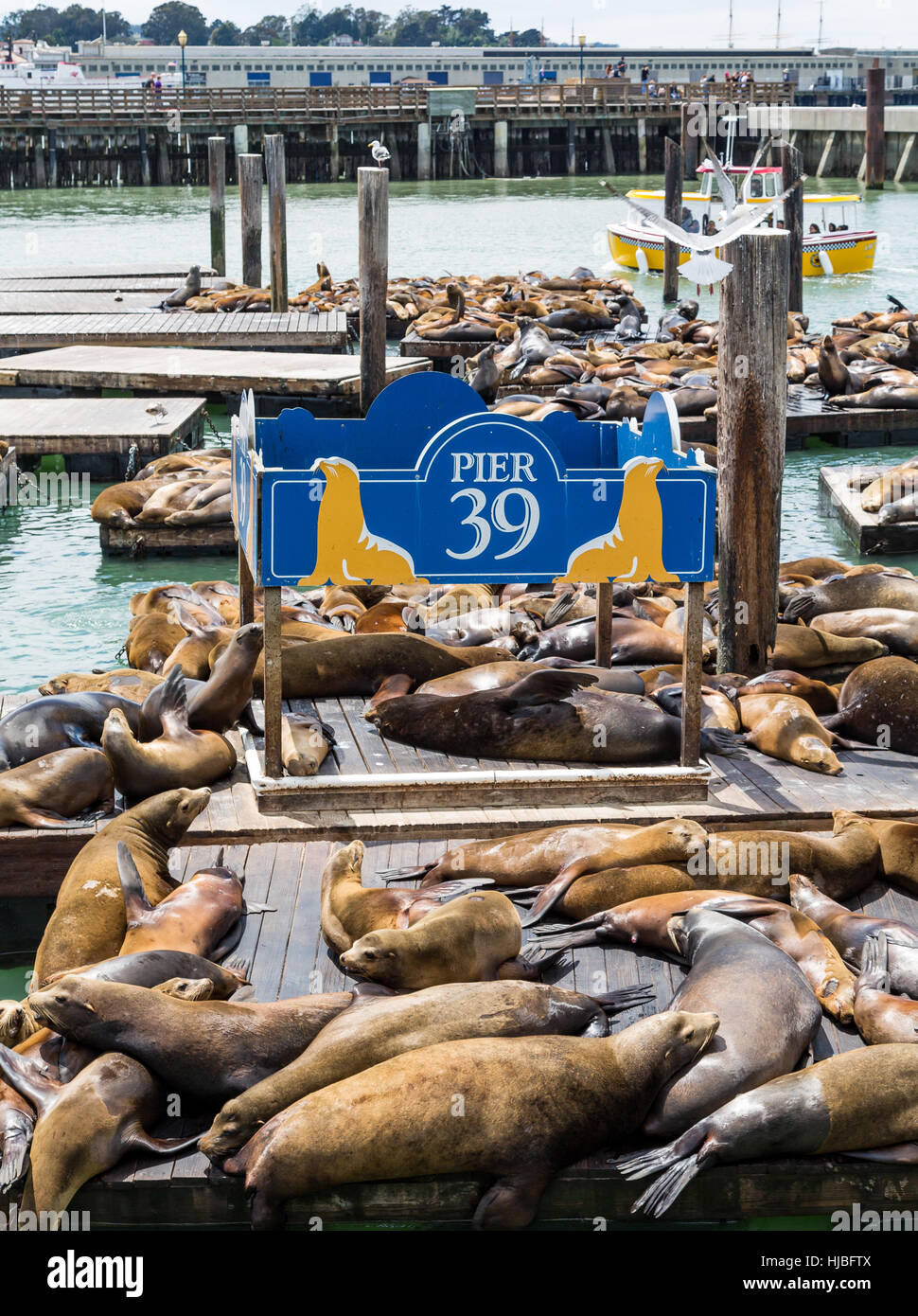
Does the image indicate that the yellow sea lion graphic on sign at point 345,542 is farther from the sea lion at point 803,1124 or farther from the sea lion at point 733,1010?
the sea lion at point 803,1124

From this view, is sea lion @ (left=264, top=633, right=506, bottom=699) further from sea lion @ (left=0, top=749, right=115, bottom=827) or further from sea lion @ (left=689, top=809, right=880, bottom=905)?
sea lion @ (left=689, top=809, right=880, bottom=905)

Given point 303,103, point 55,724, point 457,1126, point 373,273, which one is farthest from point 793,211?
point 303,103

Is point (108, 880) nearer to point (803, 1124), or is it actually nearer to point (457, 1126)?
point (457, 1126)

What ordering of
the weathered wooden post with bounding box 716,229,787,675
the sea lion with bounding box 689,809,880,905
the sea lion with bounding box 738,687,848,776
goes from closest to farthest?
the sea lion with bounding box 689,809,880,905 < the sea lion with bounding box 738,687,848,776 < the weathered wooden post with bounding box 716,229,787,675

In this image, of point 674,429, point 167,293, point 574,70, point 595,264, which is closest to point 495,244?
point 595,264

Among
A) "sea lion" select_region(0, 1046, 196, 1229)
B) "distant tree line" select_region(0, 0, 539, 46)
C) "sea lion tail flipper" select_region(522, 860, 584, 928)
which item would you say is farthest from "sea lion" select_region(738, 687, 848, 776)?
"distant tree line" select_region(0, 0, 539, 46)

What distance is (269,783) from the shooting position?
520 cm

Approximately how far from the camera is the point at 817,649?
21.7ft

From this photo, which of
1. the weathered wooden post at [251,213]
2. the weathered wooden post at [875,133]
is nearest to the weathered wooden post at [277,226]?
the weathered wooden post at [251,213]

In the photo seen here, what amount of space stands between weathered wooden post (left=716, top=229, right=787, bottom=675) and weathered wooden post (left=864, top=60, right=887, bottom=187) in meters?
39.4

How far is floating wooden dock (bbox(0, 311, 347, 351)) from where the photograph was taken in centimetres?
1723

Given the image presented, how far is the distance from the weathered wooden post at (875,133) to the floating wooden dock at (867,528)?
34404 mm

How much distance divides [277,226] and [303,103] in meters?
34.2

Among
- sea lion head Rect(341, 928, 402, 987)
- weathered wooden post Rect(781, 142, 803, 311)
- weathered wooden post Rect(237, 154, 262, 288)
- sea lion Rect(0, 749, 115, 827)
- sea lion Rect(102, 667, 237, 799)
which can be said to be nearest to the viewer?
sea lion head Rect(341, 928, 402, 987)
